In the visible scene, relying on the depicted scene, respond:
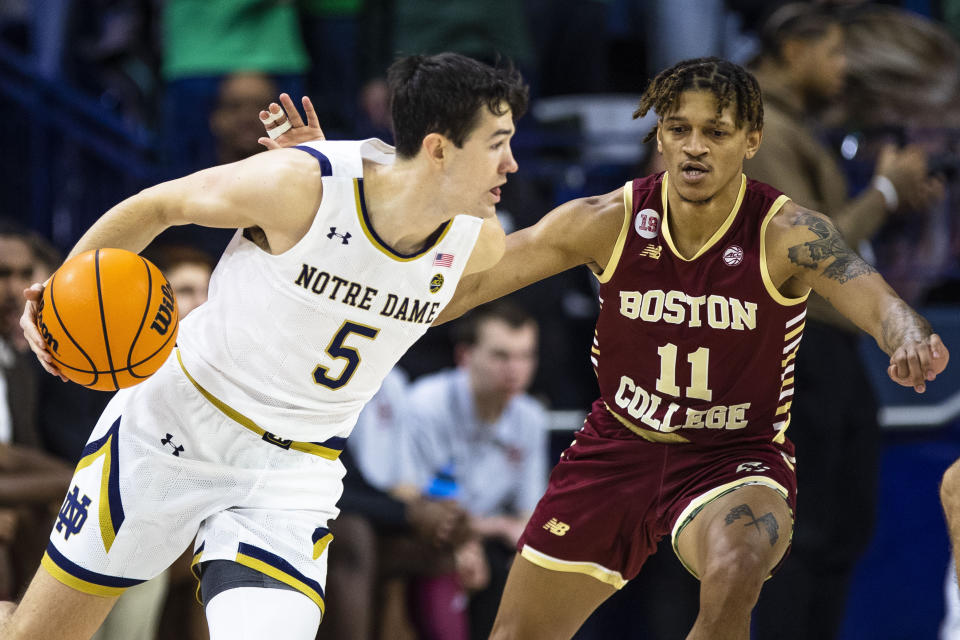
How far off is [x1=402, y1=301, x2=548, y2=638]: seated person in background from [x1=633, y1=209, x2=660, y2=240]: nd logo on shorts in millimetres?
2648

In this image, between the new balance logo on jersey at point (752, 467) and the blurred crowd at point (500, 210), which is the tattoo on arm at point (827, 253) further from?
the blurred crowd at point (500, 210)

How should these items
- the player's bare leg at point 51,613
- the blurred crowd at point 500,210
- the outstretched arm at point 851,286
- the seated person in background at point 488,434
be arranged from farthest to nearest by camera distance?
the seated person in background at point 488,434 → the blurred crowd at point 500,210 → the player's bare leg at point 51,613 → the outstretched arm at point 851,286

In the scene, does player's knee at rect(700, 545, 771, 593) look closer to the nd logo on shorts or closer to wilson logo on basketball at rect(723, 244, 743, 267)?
wilson logo on basketball at rect(723, 244, 743, 267)

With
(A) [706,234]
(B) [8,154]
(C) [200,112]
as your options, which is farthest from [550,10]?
(A) [706,234]

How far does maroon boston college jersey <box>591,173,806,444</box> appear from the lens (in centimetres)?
423

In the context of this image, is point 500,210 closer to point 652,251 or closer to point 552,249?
point 552,249

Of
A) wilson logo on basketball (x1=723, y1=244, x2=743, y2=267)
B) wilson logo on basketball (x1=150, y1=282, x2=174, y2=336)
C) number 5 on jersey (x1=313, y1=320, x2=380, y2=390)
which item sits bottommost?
wilson logo on basketball (x1=150, y1=282, x2=174, y2=336)

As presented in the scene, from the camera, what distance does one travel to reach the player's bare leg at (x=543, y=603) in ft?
14.6

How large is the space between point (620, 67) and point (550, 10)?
0.88 meters

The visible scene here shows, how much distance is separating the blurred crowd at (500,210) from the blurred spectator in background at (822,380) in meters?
0.01

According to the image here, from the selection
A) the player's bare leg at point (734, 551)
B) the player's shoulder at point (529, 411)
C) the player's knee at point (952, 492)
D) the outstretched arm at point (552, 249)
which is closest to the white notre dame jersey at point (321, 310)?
the outstretched arm at point (552, 249)

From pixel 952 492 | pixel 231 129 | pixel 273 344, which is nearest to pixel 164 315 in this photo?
pixel 273 344

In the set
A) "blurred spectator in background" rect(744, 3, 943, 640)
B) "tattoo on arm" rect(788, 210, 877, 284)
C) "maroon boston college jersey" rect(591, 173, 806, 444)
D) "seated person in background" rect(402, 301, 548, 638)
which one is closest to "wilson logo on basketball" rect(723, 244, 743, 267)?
"maroon boston college jersey" rect(591, 173, 806, 444)

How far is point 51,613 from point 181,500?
0.51 meters
